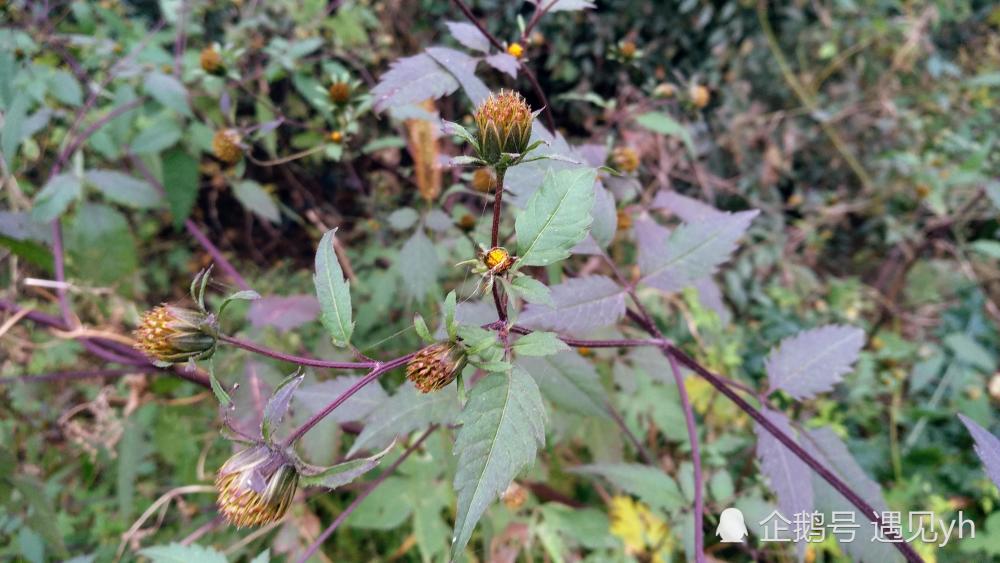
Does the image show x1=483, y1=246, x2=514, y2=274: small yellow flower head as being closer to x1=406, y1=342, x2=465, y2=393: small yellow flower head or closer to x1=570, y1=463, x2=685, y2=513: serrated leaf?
x1=406, y1=342, x2=465, y2=393: small yellow flower head

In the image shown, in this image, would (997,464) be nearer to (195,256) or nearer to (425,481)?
(425,481)

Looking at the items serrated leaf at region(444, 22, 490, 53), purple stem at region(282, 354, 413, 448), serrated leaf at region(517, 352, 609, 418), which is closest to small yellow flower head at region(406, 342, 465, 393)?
purple stem at region(282, 354, 413, 448)

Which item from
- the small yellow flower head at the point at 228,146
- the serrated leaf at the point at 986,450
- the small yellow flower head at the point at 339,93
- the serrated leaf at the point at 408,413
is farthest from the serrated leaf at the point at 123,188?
the serrated leaf at the point at 986,450

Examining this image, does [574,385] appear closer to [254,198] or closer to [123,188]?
[254,198]

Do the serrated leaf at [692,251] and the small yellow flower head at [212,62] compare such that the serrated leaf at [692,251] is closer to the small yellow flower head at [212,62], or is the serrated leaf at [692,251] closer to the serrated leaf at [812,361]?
the serrated leaf at [812,361]

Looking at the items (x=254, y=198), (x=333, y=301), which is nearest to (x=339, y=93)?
(x=254, y=198)

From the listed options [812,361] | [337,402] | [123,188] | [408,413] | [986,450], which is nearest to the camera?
[337,402]

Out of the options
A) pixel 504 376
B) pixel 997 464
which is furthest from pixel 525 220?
pixel 997 464
